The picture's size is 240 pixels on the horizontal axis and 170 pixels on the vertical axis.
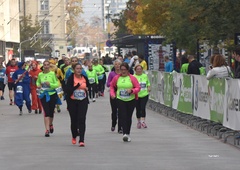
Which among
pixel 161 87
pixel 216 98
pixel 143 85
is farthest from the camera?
pixel 161 87

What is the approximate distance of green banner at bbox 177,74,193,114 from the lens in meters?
23.1

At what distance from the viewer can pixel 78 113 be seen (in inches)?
691

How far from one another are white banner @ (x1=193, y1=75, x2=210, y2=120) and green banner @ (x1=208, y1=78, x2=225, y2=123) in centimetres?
49

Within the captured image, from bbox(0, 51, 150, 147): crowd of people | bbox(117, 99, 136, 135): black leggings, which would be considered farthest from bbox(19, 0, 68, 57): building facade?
bbox(117, 99, 136, 135): black leggings

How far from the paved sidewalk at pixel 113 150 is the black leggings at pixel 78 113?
0.35m

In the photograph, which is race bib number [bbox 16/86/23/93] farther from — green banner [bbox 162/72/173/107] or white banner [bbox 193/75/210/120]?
white banner [bbox 193/75/210/120]

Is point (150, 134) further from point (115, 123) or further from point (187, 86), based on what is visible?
point (187, 86)

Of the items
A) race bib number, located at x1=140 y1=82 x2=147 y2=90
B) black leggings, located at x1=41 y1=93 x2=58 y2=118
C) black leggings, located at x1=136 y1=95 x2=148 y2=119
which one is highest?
race bib number, located at x1=140 y1=82 x2=147 y2=90

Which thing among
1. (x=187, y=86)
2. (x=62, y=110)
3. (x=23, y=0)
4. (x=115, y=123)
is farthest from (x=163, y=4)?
(x=23, y=0)

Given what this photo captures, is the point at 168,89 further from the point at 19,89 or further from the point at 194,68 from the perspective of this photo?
the point at 19,89

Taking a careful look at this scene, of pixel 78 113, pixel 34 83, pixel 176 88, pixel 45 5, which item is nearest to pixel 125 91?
pixel 78 113

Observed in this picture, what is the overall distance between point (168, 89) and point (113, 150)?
10.8 m

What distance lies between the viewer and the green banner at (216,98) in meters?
18.8

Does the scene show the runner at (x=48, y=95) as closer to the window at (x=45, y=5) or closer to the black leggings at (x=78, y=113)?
the black leggings at (x=78, y=113)
